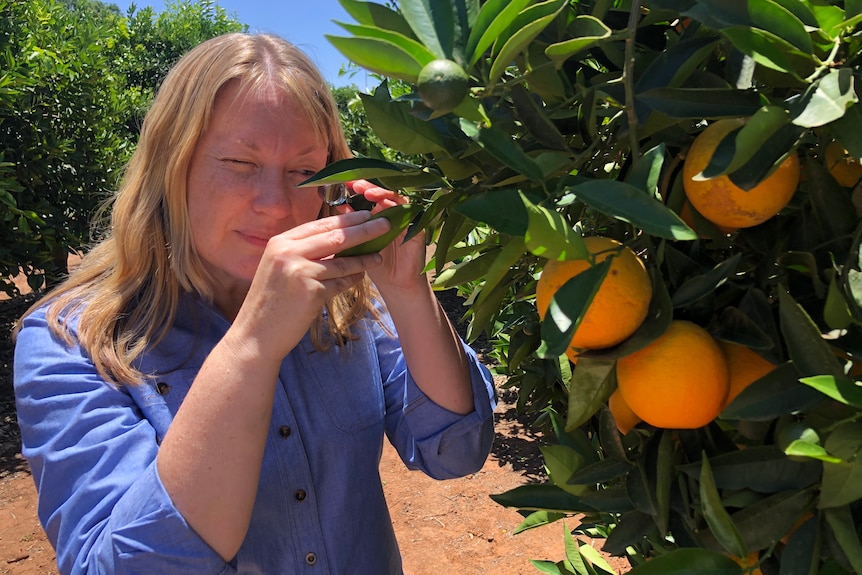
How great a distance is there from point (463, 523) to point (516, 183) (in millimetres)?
2843

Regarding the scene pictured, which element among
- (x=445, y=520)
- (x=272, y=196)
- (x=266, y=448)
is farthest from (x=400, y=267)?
(x=445, y=520)

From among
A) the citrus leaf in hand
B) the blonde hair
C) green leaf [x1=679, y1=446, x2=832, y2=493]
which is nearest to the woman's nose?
the blonde hair

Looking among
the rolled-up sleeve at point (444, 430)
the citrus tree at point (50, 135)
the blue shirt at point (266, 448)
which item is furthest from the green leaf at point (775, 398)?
the citrus tree at point (50, 135)

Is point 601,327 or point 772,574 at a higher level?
point 601,327

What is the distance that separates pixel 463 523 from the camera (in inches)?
122

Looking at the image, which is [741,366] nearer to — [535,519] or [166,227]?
[535,519]

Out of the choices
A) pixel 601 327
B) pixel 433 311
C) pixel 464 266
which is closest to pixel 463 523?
pixel 433 311

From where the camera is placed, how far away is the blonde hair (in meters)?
1.09

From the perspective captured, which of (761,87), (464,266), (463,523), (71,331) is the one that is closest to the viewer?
(761,87)

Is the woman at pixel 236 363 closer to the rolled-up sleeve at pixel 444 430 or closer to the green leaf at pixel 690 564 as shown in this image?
the rolled-up sleeve at pixel 444 430

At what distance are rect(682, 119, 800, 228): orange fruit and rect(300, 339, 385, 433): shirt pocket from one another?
87 cm

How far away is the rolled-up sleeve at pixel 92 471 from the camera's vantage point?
0.82 metres

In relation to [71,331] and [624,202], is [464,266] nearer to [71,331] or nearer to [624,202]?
[624,202]

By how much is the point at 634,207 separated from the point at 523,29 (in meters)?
0.12
